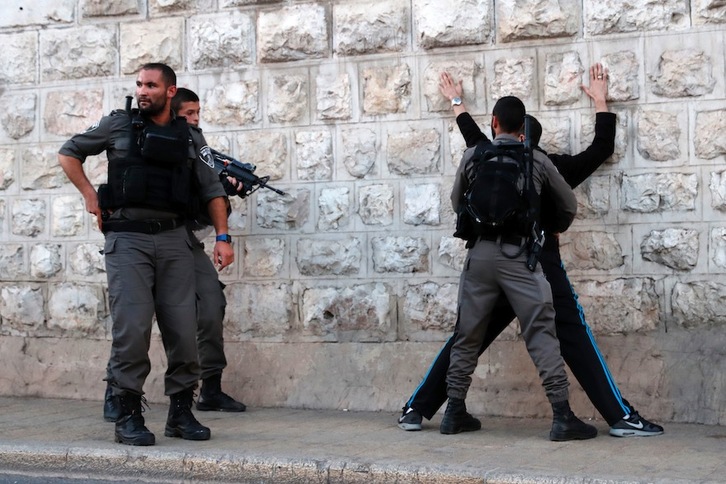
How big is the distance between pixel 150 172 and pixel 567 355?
2.60 meters

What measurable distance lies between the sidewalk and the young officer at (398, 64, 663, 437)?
0.41 feet

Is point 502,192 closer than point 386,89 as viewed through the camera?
Yes

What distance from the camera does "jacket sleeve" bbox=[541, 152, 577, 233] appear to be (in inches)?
269

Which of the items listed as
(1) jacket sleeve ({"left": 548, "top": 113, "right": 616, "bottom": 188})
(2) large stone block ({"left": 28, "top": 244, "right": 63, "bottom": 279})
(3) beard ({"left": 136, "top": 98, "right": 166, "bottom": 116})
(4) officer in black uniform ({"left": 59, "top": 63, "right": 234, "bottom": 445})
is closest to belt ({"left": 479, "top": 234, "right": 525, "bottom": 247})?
(1) jacket sleeve ({"left": 548, "top": 113, "right": 616, "bottom": 188})

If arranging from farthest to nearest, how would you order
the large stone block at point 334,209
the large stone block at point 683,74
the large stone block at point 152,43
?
the large stone block at point 152,43 < the large stone block at point 334,209 < the large stone block at point 683,74

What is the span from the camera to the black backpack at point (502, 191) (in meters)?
6.66

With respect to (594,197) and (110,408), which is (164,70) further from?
(594,197)

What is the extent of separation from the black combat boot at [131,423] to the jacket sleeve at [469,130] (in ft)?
8.63

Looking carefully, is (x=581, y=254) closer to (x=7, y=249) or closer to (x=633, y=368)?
(x=633, y=368)

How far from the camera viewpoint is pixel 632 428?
6875 millimetres

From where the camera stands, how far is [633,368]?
7.51 metres

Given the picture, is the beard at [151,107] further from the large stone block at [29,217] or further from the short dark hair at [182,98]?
the large stone block at [29,217]

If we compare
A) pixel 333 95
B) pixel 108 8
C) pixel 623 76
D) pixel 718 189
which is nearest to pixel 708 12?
pixel 623 76

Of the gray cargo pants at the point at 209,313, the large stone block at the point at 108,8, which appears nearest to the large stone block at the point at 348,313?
the gray cargo pants at the point at 209,313
